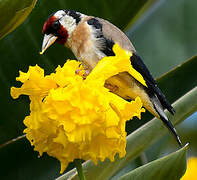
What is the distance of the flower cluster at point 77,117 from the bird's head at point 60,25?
0.87m

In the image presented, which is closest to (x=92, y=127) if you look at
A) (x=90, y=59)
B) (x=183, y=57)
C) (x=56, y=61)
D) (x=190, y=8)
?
(x=56, y=61)

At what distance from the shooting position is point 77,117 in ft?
3.53

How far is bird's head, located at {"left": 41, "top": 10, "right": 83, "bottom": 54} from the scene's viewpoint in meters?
2.12

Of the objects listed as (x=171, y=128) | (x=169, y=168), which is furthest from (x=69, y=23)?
(x=169, y=168)

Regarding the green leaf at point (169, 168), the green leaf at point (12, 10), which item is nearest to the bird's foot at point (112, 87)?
the green leaf at point (12, 10)

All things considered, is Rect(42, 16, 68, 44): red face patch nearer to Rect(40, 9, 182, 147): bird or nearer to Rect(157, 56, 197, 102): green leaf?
Rect(40, 9, 182, 147): bird

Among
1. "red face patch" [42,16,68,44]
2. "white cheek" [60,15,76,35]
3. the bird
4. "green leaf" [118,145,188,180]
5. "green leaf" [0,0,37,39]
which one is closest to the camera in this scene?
"green leaf" [118,145,188,180]

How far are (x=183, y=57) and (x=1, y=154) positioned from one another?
1395 mm

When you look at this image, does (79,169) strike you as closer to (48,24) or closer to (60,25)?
(48,24)

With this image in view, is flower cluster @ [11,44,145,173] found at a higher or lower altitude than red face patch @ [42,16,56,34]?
higher

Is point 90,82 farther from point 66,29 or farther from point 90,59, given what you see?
point 66,29

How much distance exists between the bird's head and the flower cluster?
2.86 feet

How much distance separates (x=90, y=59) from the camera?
7.54 ft

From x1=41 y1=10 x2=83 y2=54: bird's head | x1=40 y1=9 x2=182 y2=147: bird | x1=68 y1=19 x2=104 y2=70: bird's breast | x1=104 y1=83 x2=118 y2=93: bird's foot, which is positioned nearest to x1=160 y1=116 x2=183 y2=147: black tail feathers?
x1=40 y1=9 x2=182 y2=147: bird
